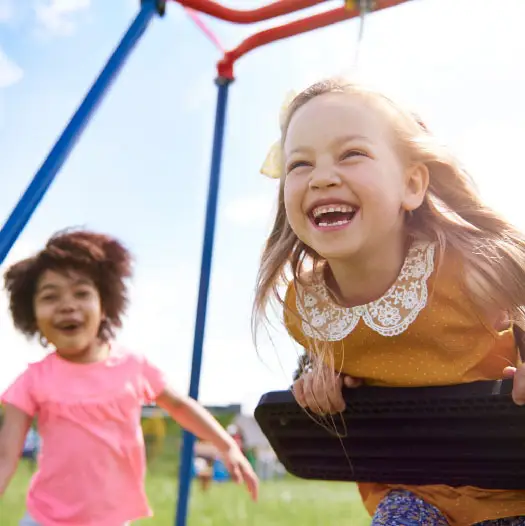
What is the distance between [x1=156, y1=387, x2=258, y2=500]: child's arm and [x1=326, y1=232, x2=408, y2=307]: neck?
2.40 ft

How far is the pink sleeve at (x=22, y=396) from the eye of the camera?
5.87 feet

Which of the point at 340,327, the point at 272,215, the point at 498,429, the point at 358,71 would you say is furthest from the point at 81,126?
the point at 498,429

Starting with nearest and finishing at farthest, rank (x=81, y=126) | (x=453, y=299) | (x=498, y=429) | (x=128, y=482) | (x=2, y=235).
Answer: (x=498, y=429) < (x=453, y=299) < (x=2, y=235) < (x=81, y=126) < (x=128, y=482)

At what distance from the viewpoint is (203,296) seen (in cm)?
200

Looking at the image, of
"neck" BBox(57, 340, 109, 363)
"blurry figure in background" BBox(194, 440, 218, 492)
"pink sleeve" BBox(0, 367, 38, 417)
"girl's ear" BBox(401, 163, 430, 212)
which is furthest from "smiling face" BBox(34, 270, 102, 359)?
"blurry figure in background" BBox(194, 440, 218, 492)

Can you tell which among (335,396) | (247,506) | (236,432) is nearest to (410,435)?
(335,396)

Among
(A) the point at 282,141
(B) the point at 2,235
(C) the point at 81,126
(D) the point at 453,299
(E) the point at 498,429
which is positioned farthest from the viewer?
(C) the point at 81,126

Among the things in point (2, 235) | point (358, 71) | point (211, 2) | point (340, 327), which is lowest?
point (340, 327)

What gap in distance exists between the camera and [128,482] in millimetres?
1777

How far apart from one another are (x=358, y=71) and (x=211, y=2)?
0.79 meters

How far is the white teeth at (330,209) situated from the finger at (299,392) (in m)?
0.27

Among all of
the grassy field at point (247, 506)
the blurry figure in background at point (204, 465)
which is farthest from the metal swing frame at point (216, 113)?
A: the blurry figure in background at point (204, 465)

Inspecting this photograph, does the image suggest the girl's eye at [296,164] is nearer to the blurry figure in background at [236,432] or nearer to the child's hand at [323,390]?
the child's hand at [323,390]

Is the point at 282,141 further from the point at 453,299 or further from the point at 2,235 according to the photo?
the point at 2,235
